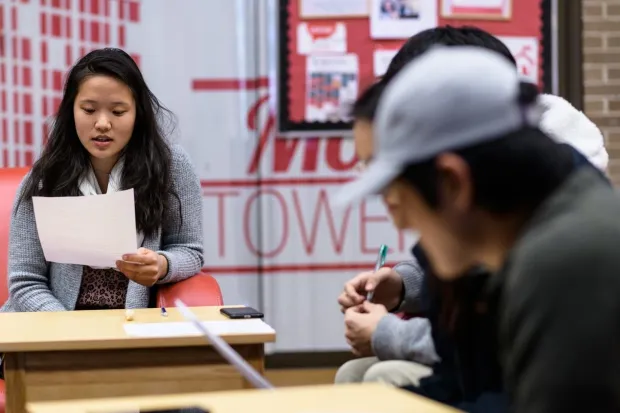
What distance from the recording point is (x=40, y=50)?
4.18m

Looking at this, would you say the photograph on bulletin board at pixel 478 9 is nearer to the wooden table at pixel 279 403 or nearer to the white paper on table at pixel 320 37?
the white paper on table at pixel 320 37

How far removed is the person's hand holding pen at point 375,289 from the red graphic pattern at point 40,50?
244cm

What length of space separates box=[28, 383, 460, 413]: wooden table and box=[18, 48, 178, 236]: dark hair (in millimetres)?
1492

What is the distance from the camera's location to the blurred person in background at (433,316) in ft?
4.29

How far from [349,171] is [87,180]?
70.8 inches

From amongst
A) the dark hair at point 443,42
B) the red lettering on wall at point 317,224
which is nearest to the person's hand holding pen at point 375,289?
the dark hair at point 443,42

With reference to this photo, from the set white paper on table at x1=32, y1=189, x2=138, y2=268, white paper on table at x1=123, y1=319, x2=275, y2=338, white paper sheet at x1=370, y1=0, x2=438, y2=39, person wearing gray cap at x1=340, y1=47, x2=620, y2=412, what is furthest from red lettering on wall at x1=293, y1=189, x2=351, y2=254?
person wearing gray cap at x1=340, y1=47, x2=620, y2=412

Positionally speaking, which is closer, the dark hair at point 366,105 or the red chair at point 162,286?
the dark hair at point 366,105

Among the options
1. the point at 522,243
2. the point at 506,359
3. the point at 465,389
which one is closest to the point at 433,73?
the point at 522,243

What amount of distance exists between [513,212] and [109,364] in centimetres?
123

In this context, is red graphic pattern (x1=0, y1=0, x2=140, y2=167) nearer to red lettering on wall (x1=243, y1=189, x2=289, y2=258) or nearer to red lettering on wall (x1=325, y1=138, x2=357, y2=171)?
red lettering on wall (x1=243, y1=189, x2=289, y2=258)

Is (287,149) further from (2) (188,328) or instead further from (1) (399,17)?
(2) (188,328)

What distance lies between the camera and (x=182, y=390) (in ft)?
6.62

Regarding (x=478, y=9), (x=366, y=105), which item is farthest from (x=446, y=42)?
(x=478, y=9)
